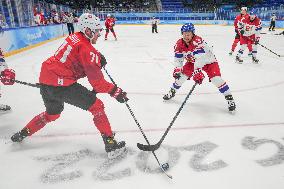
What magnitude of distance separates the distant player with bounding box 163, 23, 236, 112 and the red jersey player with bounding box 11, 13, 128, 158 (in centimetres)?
153

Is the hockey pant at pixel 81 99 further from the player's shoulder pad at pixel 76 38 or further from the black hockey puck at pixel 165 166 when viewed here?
the black hockey puck at pixel 165 166

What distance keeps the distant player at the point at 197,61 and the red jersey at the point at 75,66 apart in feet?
5.35

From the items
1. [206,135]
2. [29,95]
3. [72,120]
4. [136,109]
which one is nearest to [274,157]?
[206,135]

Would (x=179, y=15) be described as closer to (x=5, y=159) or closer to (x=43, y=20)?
(x=43, y=20)

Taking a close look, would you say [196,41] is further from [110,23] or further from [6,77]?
[110,23]

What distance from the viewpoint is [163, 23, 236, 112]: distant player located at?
3.81 metres

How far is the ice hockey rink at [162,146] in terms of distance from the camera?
2.45 m

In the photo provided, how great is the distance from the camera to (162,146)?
3.02 meters

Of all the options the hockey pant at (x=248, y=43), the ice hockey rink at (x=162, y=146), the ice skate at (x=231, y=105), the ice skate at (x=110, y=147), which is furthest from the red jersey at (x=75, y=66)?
the hockey pant at (x=248, y=43)

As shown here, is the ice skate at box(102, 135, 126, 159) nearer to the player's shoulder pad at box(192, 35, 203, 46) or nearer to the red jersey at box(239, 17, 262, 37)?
the player's shoulder pad at box(192, 35, 203, 46)

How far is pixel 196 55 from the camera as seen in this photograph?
3.86 m

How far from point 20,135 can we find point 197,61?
2423 mm

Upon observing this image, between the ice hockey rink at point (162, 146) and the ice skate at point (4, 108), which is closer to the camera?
the ice hockey rink at point (162, 146)

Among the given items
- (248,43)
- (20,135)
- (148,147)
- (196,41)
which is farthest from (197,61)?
(248,43)
